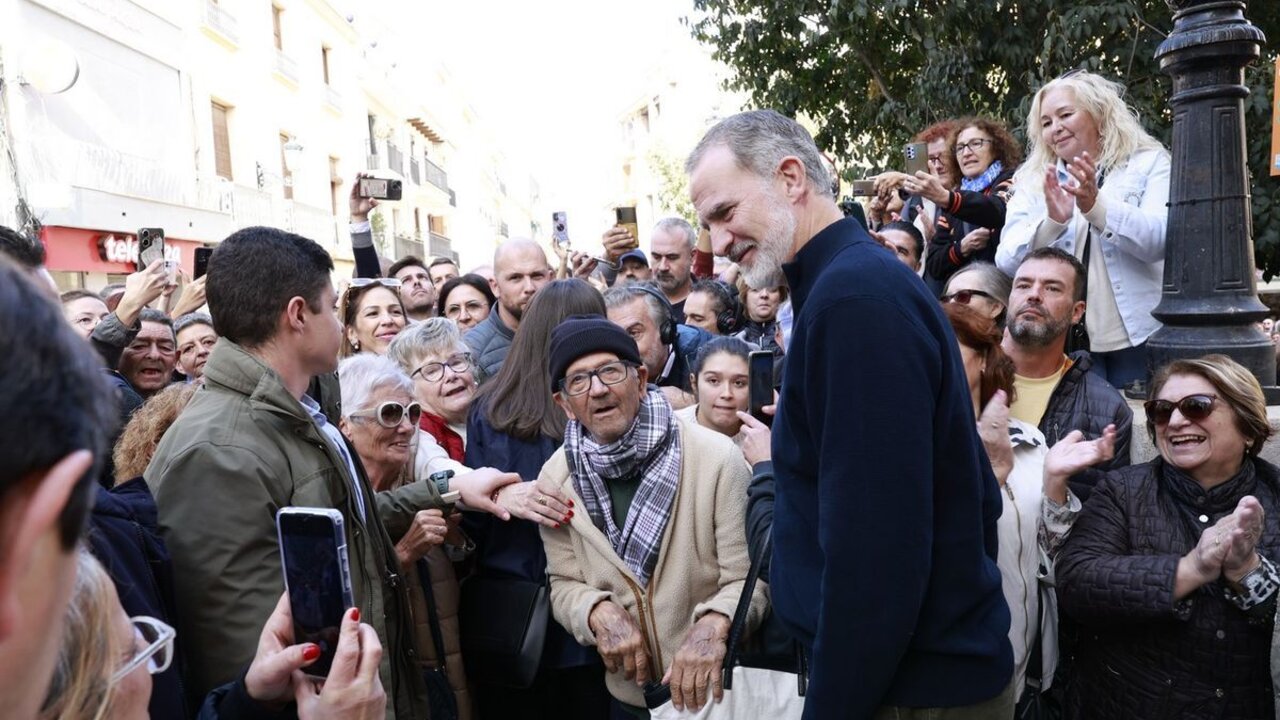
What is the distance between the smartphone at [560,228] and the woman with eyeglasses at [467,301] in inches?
50.9


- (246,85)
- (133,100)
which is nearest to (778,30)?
(133,100)

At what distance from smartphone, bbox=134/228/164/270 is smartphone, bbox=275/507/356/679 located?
4.43 metres

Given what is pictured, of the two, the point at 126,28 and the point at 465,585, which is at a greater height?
the point at 126,28

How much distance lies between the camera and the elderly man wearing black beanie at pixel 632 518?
3031mm

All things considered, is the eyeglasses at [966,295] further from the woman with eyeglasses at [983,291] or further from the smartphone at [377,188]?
the smartphone at [377,188]

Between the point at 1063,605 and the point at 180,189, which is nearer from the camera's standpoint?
the point at 1063,605

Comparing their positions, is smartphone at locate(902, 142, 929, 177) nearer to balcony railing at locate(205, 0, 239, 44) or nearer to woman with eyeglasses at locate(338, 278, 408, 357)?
woman with eyeglasses at locate(338, 278, 408, 357)

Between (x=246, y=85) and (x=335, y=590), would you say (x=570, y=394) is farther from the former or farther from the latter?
(x=246, y=85)

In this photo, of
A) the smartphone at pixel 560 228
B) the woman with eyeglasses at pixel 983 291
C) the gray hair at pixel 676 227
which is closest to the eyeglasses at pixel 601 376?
the woman with eyeglasses at pixel 983 291

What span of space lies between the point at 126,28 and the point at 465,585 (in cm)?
1699

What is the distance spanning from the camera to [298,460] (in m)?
2.45

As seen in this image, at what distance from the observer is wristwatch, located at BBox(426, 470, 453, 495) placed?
129 inches

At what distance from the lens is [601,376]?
126 inches

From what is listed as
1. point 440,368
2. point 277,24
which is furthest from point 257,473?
point 277,24
